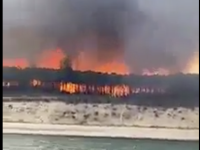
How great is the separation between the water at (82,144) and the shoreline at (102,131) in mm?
14

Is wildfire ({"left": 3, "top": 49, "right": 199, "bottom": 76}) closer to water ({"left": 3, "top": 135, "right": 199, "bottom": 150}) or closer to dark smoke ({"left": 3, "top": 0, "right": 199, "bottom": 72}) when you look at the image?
dark smoke ({"left": 3, "top": 0, "right": 199, "bottom": 72})

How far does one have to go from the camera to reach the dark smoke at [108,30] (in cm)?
135

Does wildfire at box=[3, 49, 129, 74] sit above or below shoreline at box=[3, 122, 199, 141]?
above

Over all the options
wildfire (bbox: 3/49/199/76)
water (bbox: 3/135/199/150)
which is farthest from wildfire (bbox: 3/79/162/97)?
water (bbox: 3/135/199/150)

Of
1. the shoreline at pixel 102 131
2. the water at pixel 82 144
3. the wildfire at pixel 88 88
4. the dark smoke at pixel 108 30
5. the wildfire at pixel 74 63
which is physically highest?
the dark smoke at pixel 108 30

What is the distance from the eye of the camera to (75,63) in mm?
1375

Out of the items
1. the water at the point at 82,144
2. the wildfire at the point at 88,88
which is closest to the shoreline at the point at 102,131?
the water at the point at 82,144

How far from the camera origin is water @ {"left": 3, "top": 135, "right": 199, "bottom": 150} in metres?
1.34

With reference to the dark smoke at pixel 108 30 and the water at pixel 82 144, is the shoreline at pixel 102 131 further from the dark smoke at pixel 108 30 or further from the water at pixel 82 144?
the dark smoke at pixel 108 30

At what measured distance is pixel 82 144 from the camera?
1.36 metres

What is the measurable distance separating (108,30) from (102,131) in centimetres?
34

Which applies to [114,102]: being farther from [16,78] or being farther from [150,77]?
[16,78]

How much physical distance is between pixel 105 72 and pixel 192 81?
0.29 metres

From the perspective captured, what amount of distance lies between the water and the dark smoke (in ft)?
0.81
